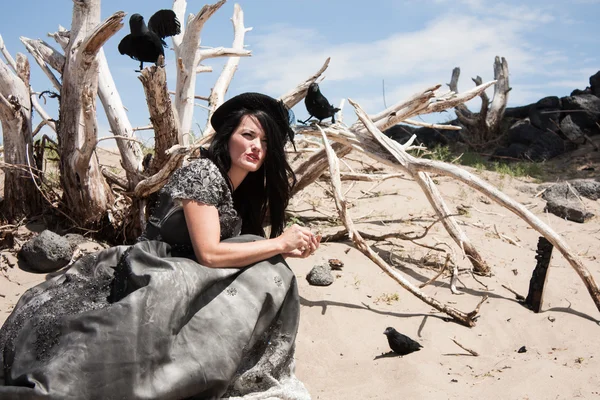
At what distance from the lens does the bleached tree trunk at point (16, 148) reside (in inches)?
220

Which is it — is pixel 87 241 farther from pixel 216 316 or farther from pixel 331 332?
pixel 216 316

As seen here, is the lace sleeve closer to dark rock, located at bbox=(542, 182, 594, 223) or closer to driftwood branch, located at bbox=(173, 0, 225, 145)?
driftwood branch, located at bbox=(173, 0, 225, 145)

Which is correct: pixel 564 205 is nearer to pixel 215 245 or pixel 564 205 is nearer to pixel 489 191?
pixel 489 191

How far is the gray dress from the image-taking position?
258cm

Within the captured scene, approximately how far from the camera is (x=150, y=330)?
264cm

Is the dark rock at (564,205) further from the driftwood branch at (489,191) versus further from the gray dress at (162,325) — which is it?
the gray dress at (162,325)

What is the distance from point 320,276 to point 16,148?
2.85 metres

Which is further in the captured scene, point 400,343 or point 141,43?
point 141,43

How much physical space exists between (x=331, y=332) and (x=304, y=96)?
238 cm

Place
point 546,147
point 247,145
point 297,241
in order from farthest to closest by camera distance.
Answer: point 546,147 → point 247,145 → point 297,241

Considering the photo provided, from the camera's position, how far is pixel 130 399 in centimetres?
260

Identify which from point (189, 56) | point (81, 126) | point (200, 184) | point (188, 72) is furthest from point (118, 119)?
point (200, 184)

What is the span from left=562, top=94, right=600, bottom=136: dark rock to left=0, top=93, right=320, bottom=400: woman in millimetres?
10433

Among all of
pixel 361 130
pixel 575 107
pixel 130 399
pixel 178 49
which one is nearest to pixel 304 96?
pixel 361 130
